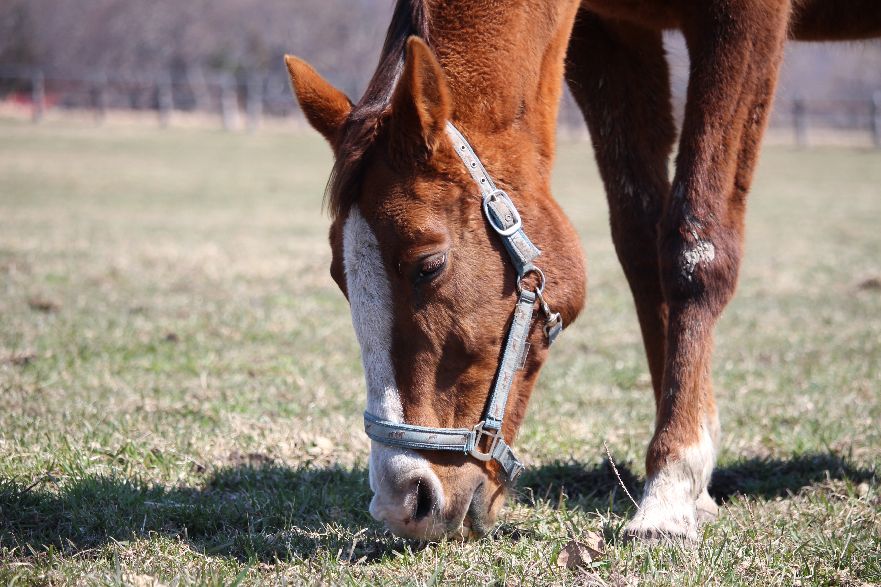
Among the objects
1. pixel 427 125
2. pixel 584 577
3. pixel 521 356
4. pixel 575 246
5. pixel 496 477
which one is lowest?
pixel 584 577

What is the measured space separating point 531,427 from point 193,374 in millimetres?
1930

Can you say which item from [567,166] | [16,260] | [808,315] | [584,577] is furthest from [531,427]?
[567,166]

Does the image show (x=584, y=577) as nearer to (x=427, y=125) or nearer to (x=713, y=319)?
(x=713, y=319)

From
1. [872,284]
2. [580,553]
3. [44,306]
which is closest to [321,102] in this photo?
[580,553]

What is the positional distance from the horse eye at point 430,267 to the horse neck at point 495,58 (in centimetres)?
39

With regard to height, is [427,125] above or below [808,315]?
above

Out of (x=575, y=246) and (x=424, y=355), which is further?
(x=575, y=246)

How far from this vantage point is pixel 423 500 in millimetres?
2168

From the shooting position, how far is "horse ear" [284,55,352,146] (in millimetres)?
2412

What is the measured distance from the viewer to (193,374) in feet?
14.9

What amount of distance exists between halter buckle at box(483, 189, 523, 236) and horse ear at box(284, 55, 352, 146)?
1.60ft

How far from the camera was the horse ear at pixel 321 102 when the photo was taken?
2412 millimetres

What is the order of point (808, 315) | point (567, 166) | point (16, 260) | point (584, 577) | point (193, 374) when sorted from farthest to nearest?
1. point (567, 166)
2. point (16, 260)
3. point (808, 315)
4. point (193, 374)
5. point (584, 577)

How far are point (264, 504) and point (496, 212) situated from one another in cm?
124
